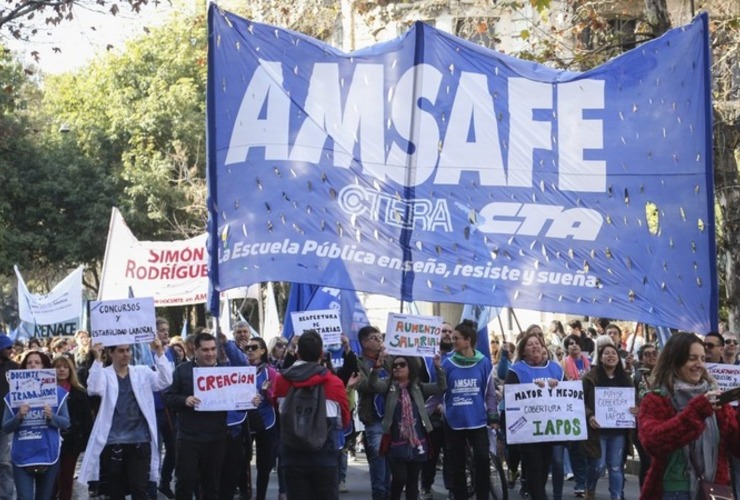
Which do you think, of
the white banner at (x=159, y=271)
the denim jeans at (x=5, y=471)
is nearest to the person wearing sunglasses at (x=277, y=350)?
the denim jeans at (x=5, y=471)

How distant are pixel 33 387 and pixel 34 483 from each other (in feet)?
2.71

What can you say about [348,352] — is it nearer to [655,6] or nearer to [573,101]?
[573,101]

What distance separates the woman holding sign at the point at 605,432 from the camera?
1489 centimetres

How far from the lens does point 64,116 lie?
171ft

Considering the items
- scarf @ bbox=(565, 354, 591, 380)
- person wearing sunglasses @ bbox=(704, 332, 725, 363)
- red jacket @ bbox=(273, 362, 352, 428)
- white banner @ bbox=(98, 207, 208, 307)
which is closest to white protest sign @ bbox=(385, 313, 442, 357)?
red jacket @ bbox=(273, 362, 352, 428)

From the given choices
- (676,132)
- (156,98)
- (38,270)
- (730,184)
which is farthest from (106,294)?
(38,270)

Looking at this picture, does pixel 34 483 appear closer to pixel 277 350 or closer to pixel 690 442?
pixel 277 350

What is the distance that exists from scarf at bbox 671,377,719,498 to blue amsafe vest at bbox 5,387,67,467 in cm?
635

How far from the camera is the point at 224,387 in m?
12.3

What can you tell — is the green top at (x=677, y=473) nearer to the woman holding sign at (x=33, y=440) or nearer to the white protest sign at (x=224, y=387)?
the white protest sign at (x=224, y=387)

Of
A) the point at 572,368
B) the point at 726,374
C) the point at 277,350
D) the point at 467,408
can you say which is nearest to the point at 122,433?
the point at 467,408

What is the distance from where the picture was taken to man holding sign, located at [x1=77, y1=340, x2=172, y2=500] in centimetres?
1233

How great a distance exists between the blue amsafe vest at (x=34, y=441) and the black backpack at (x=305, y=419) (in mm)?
2775

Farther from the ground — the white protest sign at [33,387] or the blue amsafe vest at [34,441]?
the white protest sign at [33,387]
